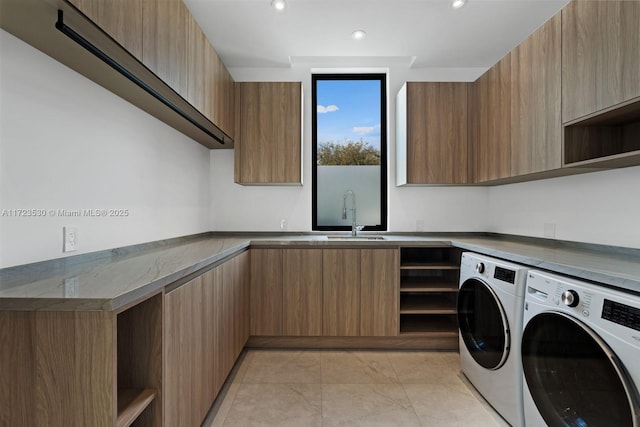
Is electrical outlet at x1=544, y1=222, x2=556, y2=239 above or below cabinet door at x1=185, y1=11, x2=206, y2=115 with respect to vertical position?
below

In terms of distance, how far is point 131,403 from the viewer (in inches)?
40.0

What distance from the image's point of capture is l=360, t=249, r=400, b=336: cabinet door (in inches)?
95.3


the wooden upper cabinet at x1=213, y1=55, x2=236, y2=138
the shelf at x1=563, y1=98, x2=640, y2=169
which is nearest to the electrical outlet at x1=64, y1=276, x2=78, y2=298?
the wooden upper cabinet at x1=213, y1=55, x2=236, y2=138

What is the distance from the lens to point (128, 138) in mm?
1735

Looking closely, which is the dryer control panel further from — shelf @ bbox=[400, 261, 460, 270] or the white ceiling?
the white ceiling

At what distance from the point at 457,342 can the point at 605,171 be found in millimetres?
1598

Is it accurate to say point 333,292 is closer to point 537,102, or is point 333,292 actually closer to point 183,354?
point 183,354

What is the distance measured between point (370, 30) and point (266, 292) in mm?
2254

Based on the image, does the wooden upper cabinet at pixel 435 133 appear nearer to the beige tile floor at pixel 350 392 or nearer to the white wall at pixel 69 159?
the beige tile floor at pixel 350 392

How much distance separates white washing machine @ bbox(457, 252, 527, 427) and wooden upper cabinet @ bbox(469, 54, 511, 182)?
815 millimetres

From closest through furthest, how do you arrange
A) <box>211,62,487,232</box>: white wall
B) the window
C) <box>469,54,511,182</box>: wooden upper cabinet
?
<box>469,54,511,182</box>: wooden upper cabinet
<box>211,62,487,232</box>: white wall
the window

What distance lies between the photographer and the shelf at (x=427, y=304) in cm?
244

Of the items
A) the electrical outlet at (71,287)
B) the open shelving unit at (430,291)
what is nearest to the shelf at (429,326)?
the open shelving unit at (430,291)

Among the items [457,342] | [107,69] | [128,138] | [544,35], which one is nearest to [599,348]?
[457,342]
